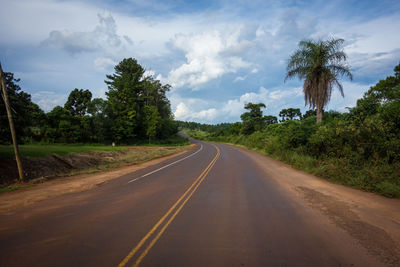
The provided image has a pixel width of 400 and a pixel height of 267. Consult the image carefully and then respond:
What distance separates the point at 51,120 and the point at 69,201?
43.6 m

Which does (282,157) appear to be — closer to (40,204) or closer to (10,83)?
(40,204)

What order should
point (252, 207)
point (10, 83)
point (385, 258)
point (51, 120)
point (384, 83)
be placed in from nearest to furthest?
point (385, 258), point (252, 207), point (10, 83), point (384, 83), point (51, 120)

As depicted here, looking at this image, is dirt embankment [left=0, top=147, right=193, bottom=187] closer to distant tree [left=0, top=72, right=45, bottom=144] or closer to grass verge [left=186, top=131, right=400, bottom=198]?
distant tree [left=0, top=72, right=45, bottom=144]

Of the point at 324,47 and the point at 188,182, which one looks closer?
the point at 188,182

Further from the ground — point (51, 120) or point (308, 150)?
point (51, 120)

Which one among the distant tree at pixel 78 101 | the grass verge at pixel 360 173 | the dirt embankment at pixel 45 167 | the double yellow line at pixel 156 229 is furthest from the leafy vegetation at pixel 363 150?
the distant tree at pixel 78 101

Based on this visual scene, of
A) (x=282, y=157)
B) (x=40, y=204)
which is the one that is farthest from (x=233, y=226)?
(x=282, y=157)

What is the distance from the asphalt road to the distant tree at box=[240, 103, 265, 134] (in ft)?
141

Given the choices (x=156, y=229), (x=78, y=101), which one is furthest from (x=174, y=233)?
(x=78, y=101)

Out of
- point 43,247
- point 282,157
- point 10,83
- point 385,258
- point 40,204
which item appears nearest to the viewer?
point 385,258

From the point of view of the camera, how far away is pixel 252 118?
50.6 metres

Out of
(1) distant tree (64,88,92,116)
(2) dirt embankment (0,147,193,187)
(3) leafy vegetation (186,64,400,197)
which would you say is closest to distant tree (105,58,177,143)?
(1) distant tree (64,88,92,116)

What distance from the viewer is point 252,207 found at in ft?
20.9

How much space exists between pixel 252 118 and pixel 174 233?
4837 cm
